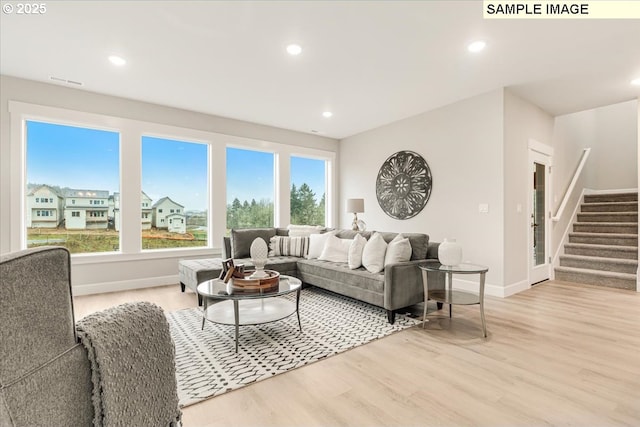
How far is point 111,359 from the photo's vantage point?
900 mm

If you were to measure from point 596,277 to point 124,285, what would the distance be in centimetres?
685

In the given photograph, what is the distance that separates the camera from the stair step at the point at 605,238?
16.0ft

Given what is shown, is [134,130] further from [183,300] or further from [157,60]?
[183,300]

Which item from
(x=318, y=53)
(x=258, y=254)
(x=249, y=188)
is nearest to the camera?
(x=258, y=254)

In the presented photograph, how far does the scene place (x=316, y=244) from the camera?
4430mm

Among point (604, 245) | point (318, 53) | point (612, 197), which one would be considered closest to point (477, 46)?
point (318, 53)

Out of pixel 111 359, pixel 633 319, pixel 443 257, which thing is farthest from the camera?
pixel 633 319

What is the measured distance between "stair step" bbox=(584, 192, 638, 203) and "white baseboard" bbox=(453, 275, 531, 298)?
349cm

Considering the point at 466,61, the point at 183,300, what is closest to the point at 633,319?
the point at 466,61

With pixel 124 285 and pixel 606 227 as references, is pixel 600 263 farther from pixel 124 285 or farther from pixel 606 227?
pixel 124 285

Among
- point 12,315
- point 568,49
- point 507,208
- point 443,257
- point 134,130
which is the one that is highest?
point 568,49

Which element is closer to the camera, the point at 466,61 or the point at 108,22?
the point at 108,22

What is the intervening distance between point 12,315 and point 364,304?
326cm

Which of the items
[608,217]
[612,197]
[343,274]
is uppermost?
[612,197]
